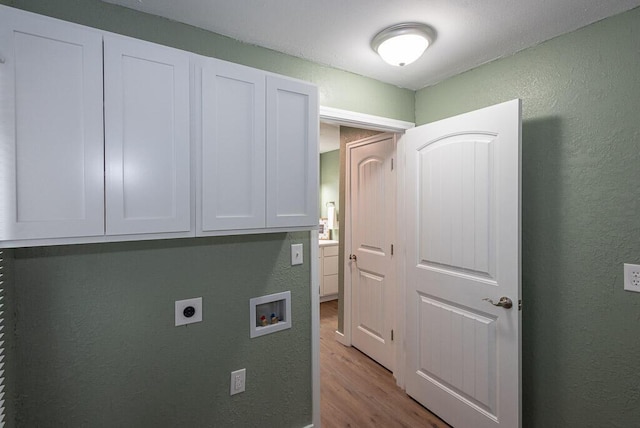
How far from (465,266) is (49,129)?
6.71 feet

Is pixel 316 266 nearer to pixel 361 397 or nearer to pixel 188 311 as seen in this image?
pixel 188 311

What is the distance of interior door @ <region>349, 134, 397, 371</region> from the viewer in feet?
8.83

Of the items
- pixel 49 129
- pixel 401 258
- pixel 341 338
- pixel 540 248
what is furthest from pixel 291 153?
pixel 341 338

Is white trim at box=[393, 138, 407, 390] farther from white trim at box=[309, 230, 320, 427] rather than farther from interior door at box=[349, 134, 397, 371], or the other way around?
white trim at box=[309, 230, 320, 427]

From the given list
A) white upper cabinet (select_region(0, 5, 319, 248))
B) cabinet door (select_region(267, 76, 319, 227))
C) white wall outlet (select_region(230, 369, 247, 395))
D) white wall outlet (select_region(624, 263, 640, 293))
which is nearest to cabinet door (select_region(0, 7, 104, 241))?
white upper cabinet (select_region(0, 5, 319, 248))

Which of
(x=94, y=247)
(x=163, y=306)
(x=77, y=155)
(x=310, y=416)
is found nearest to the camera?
(x=77, y=155)

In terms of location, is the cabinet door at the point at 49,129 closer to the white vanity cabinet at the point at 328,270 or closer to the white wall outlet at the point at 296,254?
the white wall outlet at the point at 296,254

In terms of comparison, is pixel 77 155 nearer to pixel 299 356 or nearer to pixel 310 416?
pixel 299 356

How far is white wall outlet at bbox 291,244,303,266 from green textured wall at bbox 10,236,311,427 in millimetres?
32

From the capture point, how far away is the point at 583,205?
5.29 ft

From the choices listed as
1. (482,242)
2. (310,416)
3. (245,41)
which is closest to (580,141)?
(482,242)

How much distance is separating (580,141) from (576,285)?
0.73 meters

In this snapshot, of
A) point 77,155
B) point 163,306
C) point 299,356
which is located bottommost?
point 299,356

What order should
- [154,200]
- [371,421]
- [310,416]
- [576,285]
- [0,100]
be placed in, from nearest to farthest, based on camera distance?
[0,100] < [154,200] < [576,285] < [310,416] < [371,421]
